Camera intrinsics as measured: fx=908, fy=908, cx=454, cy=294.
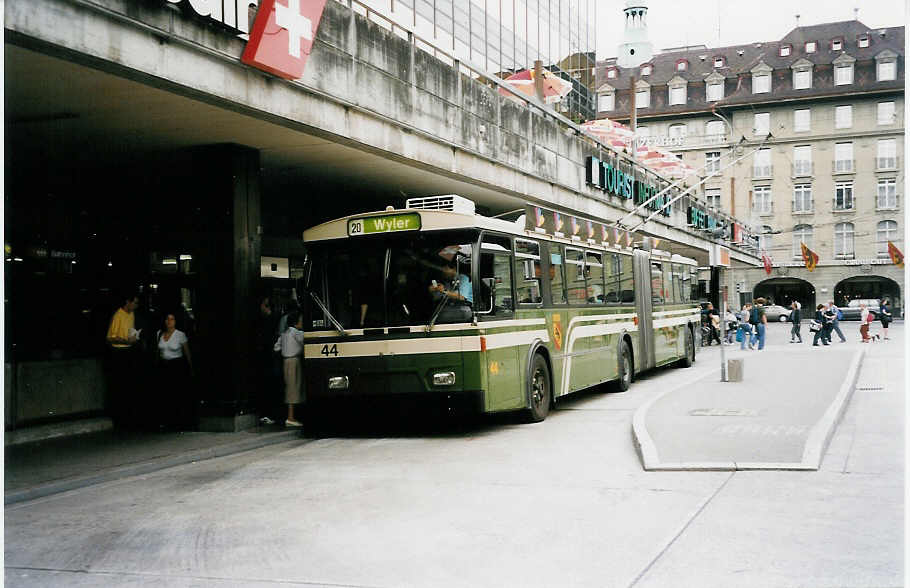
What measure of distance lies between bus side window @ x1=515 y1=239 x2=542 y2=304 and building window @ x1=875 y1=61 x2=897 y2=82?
2058 inches

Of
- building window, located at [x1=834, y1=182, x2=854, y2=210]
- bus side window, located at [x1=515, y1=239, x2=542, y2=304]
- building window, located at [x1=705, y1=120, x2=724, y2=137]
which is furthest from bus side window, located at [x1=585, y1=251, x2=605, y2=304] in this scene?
building window, located at [x1=705, y1=120, x2=724, y2=137]

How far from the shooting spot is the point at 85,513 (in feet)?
26.5

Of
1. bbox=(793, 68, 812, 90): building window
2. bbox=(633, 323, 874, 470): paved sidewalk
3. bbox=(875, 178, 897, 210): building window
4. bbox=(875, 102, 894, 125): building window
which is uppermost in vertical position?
bbox=(793, 68, 812, 90): building window

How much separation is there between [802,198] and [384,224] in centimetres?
6531

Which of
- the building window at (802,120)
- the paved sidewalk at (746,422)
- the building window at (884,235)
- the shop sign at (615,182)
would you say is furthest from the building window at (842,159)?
the paved sidewalk at (746,422)

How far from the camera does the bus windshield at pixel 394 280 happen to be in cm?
1189

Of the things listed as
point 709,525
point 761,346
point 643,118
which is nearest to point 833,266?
point 643,118

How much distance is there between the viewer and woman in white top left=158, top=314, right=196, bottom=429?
13.4 m

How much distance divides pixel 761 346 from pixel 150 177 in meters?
24.0

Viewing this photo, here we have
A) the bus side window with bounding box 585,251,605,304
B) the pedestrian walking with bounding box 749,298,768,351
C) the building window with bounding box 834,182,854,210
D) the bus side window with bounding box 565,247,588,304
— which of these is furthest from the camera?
the building window with bounding box 834,182,854,210

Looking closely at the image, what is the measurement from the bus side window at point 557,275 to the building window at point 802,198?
60841 mm

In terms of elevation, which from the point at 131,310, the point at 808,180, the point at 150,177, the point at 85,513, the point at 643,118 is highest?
the point at 643,118

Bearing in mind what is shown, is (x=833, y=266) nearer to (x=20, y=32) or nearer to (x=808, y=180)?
(x=808, y=180)

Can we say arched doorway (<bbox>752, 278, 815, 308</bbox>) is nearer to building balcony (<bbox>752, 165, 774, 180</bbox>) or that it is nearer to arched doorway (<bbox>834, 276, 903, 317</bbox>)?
arched doorway (<bbox>834, 276, 903, 317</bbox>)
